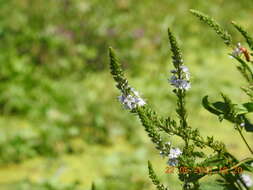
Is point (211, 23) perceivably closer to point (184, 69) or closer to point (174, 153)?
point (184, 69)

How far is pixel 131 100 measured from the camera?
131cm

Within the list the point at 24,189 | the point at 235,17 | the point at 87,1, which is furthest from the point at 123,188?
the point at 235,17

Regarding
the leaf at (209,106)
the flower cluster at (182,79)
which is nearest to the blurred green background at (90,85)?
the leaf at (209,106)

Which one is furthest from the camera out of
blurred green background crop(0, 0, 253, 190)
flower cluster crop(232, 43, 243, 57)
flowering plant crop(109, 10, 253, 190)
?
blurred green background crop(0, 0, 253, 190)

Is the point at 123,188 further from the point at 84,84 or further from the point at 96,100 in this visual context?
the point at 84,84

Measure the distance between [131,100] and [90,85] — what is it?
449 cm

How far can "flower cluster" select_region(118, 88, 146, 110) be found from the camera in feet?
4.28

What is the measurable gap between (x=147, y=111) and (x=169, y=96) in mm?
4657

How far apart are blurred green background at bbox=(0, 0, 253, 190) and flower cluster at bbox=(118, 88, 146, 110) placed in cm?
271

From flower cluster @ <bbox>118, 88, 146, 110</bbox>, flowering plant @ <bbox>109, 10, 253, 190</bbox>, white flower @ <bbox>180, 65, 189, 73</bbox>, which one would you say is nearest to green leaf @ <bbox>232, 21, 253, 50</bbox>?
flowering plant @ <bbox>109, 10, 253, 190</bbox>

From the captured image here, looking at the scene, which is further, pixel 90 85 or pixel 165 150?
pixel 90 85

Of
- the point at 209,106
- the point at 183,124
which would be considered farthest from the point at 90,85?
the point at 183,124

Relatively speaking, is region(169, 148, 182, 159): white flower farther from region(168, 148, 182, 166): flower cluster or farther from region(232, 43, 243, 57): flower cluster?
region(232, 43, 243, 57): flower cluster

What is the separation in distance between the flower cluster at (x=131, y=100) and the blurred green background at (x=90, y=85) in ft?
8.89
